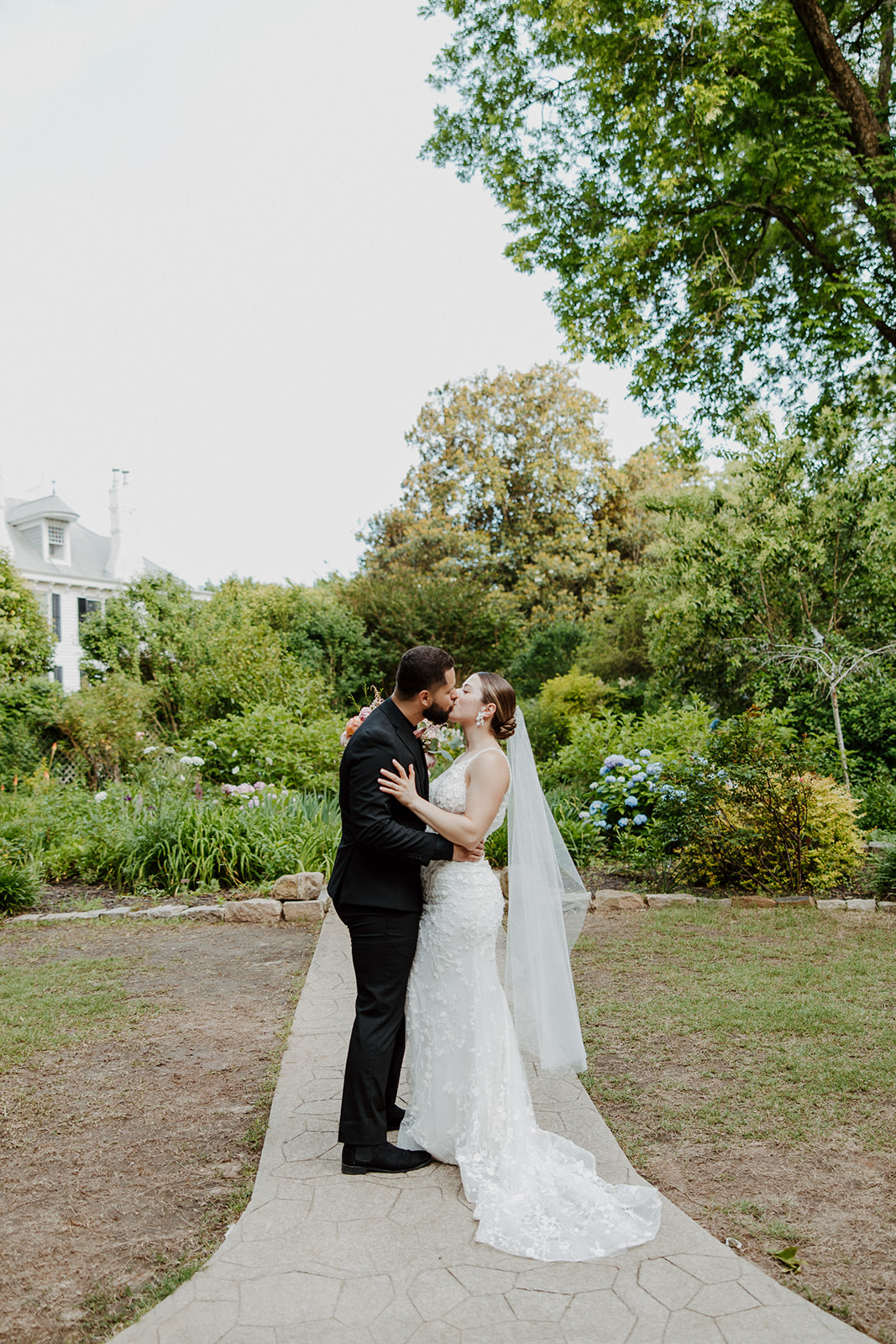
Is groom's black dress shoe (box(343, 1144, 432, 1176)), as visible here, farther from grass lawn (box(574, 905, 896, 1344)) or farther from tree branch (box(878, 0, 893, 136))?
tree branch (box(878, 0, 893, 136))

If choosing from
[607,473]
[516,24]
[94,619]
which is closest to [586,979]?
[516,24]

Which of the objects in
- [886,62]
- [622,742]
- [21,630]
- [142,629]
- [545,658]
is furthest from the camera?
[142,629]

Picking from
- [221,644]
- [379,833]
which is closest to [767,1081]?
[379,833]

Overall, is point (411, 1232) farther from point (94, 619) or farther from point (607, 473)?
point (607, 473)

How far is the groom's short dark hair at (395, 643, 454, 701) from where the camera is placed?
3.67 m

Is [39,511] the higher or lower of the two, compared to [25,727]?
higher

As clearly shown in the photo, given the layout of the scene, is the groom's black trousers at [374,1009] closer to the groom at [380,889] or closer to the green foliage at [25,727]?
the groom at [380,889]

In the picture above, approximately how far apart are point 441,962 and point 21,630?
71.5 ft

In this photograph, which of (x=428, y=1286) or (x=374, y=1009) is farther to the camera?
(x=374, y=1009)

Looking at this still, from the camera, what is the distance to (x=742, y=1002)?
5.73 m

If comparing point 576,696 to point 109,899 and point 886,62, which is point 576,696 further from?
point 109,899

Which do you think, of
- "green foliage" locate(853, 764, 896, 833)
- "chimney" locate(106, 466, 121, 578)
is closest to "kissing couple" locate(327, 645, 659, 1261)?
"green foliage" locate(853, 764, 896, 833)

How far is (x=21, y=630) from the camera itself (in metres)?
22.8

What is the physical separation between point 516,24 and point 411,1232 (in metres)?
14.8
